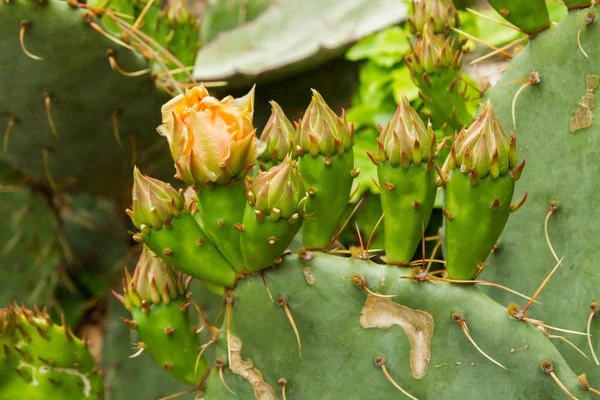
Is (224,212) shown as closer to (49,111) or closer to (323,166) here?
(323,166)

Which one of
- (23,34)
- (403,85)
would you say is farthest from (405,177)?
(403,85)

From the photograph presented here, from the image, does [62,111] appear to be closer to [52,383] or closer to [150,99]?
[150,99]

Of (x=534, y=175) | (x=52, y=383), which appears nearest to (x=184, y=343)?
(x=52, y=383)

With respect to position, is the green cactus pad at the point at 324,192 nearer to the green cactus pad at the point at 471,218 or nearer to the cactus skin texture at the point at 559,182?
the green cactus pad at the point at 471,218

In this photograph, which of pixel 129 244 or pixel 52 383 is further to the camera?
pixel 129 244

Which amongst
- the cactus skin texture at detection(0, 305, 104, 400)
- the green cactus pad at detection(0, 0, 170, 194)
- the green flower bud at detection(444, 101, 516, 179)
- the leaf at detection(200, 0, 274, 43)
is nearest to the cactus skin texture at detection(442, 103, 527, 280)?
the green flower bud at detection(444, 101, 516, 179)

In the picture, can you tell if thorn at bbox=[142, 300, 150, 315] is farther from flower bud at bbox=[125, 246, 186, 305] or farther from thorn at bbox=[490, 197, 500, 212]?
thorn at bbox=[490, 197, 500, 212]
